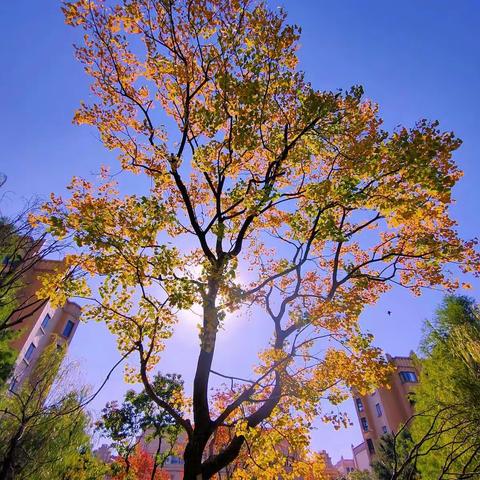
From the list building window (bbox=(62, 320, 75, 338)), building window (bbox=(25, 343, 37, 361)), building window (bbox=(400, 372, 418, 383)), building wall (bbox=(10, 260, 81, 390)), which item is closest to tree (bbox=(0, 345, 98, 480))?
building wall (bbox=(10, 260, 81, 390))

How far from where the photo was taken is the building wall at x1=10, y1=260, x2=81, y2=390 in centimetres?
2259

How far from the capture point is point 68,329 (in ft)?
102

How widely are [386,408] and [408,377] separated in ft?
15.9

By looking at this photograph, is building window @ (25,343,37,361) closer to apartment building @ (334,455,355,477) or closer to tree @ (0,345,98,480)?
tree @ (0,345,98,480)

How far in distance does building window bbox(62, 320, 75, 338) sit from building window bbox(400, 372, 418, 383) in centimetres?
3744

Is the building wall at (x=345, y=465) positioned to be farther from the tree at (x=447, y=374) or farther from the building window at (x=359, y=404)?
the tree at (x=447, y=374)

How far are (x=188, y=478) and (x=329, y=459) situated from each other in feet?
216

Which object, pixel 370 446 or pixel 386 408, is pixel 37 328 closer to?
pixel 386 408

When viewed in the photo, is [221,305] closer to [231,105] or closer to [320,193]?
[320,193]

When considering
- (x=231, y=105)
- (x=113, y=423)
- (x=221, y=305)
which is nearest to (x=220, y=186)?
(x=231, y=105)

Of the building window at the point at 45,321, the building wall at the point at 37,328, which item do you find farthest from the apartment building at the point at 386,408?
the building window at the point at 45,321

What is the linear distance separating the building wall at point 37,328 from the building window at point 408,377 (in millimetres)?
37247

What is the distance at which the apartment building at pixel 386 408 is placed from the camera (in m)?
38.1

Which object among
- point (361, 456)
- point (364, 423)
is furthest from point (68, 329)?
point (361, 456)
